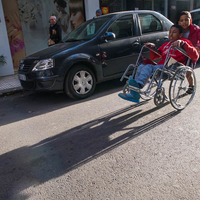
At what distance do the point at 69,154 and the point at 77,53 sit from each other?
8.69 ft

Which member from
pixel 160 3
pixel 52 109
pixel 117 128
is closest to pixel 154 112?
pixel 117 128

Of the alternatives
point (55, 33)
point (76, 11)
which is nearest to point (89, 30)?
point (55, 33)

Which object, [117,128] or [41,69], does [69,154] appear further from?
[41,69]

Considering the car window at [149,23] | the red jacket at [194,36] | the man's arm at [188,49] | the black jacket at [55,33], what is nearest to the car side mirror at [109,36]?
the car window at [149,23]

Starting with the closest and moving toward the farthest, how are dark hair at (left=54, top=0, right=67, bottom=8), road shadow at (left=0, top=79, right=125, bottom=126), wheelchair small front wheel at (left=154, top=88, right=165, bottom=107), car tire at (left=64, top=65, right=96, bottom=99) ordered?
wheelchair small front wheel at (left=154, top=88, right=165, bottom=107)
road shadow at (left=0, top=79, right=125, bottom=126)
car tire at (left=64, top=65, right=96, bottom=99)
dark hair at (left=54, top=0, right=67, bottom=8)

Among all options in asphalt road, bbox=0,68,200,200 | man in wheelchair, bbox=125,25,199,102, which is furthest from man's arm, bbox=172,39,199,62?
asphalt road, bbox=0,68,200,200

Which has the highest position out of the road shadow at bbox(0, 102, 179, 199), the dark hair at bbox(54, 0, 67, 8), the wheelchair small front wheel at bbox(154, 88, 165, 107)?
the dark hair at bbox(54, 0, 67, 8)

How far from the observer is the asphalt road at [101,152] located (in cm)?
222

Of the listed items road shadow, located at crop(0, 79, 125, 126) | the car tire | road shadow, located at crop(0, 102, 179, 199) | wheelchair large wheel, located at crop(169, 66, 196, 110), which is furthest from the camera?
the car tire

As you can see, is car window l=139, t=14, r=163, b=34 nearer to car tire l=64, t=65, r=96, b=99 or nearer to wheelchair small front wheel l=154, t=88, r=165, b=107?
car tire l=64, t=65, r=96, b=99

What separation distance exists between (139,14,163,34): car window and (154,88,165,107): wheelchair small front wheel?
8.14 ft

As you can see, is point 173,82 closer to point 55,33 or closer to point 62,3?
point 55,33

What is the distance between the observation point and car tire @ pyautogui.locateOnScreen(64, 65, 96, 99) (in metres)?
4.89

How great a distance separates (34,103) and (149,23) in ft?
11.6
